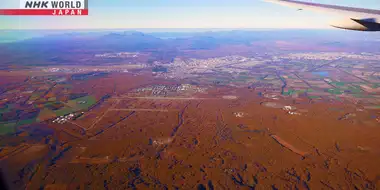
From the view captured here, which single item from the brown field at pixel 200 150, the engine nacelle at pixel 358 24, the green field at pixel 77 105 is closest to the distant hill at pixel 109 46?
the green field at pixel 77 105

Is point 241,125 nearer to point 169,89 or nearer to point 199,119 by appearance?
point 199,119

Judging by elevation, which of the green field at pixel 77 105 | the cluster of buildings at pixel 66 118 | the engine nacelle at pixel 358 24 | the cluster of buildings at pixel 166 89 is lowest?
the cluster of buildings at pixel 66 118

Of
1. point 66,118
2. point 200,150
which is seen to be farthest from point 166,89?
point 200,150

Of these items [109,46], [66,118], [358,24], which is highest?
[109,46]

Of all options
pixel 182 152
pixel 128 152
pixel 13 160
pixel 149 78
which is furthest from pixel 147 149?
pixel 149 78

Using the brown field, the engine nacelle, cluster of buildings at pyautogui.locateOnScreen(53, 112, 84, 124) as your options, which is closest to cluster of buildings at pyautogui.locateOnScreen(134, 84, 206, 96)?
the brown field

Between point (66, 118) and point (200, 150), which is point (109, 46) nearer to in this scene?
point (66, 118)

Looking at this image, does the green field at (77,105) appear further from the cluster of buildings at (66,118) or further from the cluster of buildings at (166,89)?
the cluster of buildings at (166,89)

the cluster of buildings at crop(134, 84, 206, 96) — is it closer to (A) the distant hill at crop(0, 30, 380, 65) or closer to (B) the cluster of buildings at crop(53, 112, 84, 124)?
(B) the cluster of buildings at crop(53, 112, 84, 124)
